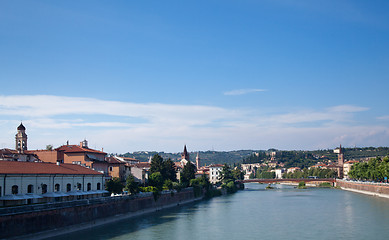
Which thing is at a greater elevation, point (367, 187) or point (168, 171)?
point (168, 171)

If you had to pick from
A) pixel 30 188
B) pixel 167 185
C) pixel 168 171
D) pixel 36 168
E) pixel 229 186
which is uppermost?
pixel 36 168

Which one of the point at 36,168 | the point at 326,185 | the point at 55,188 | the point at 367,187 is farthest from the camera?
the point at 326,185

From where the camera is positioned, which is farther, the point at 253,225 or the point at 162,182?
the point at 162,182

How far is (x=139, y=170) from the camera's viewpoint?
71.9 meters

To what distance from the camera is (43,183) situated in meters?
44.3

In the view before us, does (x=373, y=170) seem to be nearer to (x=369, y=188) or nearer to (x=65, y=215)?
(x=369, y=188)

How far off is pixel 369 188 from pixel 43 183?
77.5m

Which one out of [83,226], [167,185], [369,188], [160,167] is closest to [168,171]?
[160,167]

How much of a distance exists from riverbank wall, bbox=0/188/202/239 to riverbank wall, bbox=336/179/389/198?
49635 mm

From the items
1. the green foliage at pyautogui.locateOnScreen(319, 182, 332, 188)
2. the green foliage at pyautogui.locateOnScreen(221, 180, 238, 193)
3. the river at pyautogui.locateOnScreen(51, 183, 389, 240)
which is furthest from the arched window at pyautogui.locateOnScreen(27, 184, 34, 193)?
the green foliage at pyautogui.locateOnScreen(319, 182, 332, 188)

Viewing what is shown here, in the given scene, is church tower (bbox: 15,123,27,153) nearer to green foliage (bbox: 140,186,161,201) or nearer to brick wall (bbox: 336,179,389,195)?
green foliage (bbox: 140,186,161,201)

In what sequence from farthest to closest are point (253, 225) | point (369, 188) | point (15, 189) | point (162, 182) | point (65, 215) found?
point (369, 188) → point (162, 182) → point (253, 225) → point (15, 189) → point (65, 215)

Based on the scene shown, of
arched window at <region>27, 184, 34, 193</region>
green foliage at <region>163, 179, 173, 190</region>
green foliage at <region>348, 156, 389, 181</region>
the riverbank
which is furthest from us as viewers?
green foliage at <region>348, 156, 389, 181</region>

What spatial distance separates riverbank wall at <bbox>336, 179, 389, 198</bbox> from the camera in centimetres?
8626
